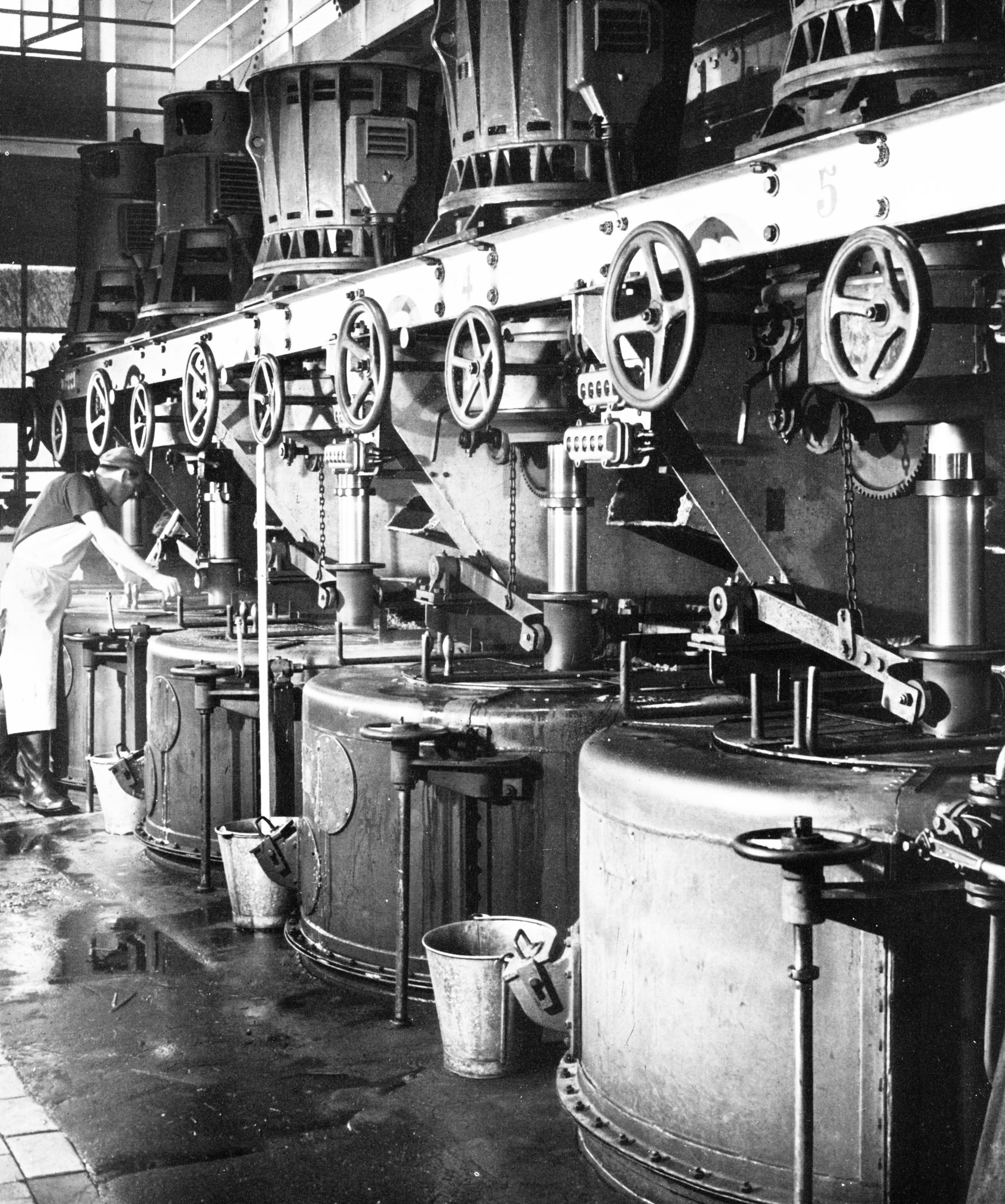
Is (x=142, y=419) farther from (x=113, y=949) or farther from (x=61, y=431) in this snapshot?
(x=113, y=949)

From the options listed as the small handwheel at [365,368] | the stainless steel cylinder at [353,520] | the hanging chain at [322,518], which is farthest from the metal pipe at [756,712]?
the hanging chain at [322,518]

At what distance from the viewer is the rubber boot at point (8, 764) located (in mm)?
9695

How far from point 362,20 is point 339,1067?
18.8 ft

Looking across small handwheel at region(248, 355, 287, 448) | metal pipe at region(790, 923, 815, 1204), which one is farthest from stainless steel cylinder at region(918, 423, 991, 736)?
small handwheel at region(248, 355, 287, 448)

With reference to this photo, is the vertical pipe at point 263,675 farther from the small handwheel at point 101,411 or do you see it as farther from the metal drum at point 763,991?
the metal drum at point 763,991

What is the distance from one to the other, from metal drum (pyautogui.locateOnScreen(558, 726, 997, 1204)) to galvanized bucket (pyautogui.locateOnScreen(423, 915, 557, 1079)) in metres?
0.59

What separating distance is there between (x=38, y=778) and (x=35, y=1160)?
206 inches

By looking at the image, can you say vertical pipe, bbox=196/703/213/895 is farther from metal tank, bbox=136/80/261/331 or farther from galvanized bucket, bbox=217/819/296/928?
metal tank, bbox=136/80/261/331

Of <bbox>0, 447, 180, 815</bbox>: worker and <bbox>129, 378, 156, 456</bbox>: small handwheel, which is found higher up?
<bbox>129, 378, 156, 456</bbox>: small handwheel

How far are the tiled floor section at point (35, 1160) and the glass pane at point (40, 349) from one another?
30.9 feet

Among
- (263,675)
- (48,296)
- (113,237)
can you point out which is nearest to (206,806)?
(263,675)

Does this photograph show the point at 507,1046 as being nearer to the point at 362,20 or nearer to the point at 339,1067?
the point at 339,1067

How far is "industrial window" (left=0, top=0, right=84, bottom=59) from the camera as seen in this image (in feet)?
43.9

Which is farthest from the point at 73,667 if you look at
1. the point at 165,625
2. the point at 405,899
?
the point at 405,899
